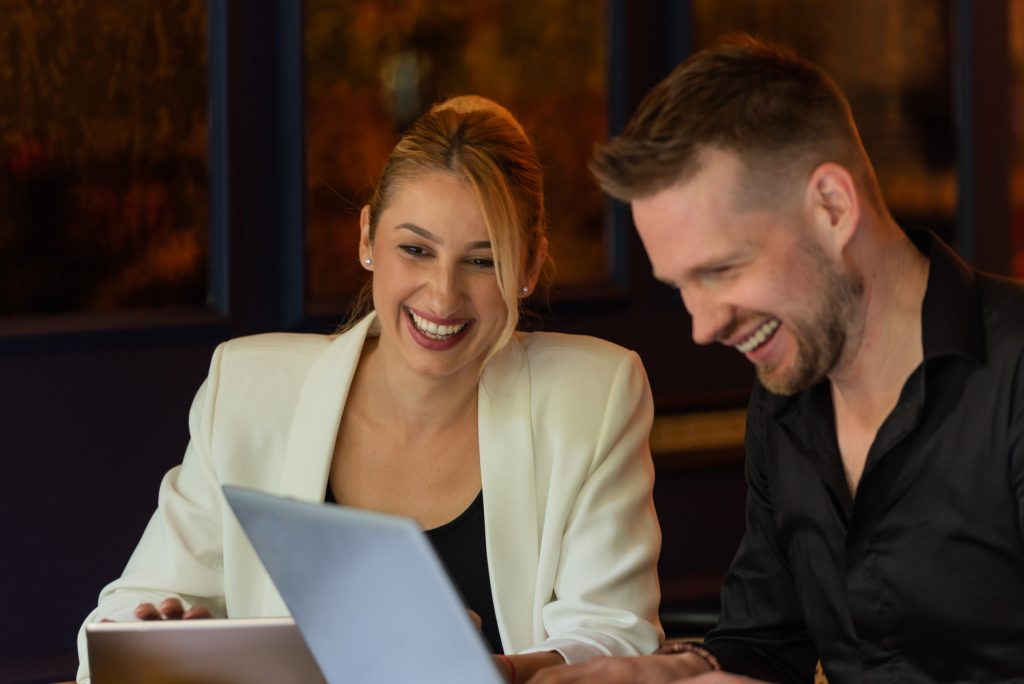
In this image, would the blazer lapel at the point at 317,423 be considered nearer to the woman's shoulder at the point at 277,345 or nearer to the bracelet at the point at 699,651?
the woman's shoulder at the point at 277,345

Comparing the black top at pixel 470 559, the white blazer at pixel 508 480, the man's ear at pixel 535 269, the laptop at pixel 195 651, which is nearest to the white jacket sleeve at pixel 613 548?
the white blazer at pixel 508 480

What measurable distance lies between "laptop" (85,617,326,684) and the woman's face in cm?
81

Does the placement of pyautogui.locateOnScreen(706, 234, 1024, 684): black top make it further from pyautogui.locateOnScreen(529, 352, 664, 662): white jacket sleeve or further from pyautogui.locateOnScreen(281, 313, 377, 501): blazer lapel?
pyautogui.locateOnScreen(281, 313, 377, 501): blazer lapel

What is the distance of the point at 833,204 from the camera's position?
5.98ft

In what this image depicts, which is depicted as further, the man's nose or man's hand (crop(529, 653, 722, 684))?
man's hand (crop(529, 653, 722, 684))

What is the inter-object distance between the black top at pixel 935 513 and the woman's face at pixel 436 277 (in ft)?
2.25

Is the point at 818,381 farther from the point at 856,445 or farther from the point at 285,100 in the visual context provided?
the point at 285,100

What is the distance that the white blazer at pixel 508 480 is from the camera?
8.11 ft

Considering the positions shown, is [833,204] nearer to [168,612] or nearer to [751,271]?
[751,271]

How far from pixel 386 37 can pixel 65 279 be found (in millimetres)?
1089

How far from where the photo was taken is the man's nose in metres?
1.81

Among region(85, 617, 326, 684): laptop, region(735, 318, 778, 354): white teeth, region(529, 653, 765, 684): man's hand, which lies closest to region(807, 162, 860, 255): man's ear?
region(735, 318, 778, 354): white teeth

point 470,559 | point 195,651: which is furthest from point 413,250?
point 195,651

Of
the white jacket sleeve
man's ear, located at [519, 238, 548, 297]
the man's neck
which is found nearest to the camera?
the man's neck
